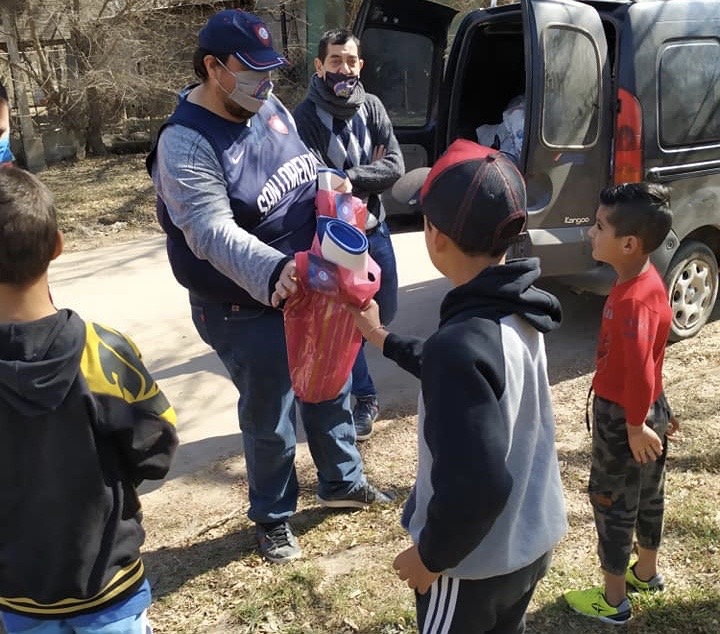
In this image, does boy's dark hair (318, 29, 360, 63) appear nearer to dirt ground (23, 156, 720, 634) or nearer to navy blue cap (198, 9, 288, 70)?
navy blue cap (198, 9, 288, 70)

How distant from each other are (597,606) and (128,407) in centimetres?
182

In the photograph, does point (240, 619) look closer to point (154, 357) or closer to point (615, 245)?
point (615, 245)

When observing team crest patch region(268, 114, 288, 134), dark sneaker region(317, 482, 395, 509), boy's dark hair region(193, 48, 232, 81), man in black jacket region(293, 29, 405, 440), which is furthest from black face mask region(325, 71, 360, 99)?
dark sneaker region(317, 482, 395, 509)

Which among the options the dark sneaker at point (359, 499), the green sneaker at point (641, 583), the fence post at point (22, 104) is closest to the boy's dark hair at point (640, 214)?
the green sneaker at point (641, 583)

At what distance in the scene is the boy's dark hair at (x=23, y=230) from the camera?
5.64 feet

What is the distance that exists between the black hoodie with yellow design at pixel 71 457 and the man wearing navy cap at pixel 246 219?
0.75 metres

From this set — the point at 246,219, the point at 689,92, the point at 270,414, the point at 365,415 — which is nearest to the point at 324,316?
the point at 246,219

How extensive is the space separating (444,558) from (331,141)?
279cm

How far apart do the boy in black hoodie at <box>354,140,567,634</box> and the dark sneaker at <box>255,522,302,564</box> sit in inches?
54.2

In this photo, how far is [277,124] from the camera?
118 inches

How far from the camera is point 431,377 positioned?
1663 millimetres

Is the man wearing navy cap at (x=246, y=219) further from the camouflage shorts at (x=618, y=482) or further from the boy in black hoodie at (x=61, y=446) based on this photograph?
the camouflage shorts at (x=618, y=482)

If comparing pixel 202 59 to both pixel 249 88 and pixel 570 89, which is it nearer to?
pixel 249 88

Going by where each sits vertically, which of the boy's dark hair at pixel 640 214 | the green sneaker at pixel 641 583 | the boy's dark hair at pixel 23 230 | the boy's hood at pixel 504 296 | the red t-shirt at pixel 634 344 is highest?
the boy's dark hair at pixel 23 230
